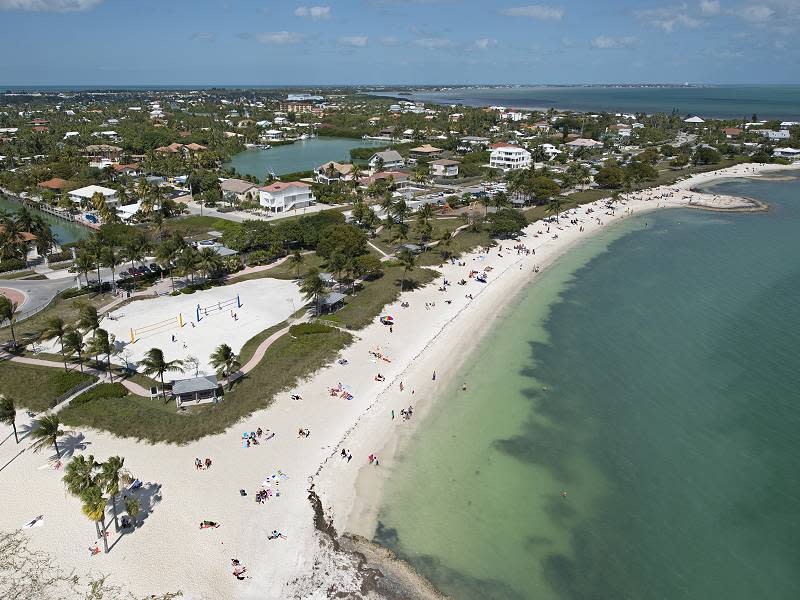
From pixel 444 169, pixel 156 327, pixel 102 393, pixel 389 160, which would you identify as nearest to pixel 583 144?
pixel 444 169

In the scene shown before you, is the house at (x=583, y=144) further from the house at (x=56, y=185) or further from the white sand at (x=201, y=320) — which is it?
the house at (x=56, y=185)

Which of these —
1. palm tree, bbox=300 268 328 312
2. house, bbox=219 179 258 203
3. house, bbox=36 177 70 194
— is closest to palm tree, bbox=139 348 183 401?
palm tree, bbox=300 268 328 312

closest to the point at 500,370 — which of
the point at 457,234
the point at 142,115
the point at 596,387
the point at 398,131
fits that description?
the point at 596,387

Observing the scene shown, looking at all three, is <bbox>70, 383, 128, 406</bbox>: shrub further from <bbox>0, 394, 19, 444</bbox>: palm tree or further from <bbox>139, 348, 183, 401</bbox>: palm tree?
<bbox>0, 394, 19, 444</bbox>: palm tree

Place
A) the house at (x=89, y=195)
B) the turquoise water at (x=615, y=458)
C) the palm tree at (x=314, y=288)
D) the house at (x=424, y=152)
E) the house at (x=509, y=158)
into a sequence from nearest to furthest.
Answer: the turquoise water at (x=615, y=458) < the palm tree at (x=314, y=288) < the house at (x=89, y=195) < the house at (x=509, y=158) < the house at (x=424, y=152)

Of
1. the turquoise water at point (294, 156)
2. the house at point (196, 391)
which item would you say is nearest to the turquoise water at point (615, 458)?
the house at point (196, 391)

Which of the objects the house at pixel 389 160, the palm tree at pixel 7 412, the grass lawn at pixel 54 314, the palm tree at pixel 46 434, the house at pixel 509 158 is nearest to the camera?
the palm tree at pixel 46 434

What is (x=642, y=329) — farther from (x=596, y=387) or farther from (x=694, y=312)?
(x=596, y=387)
